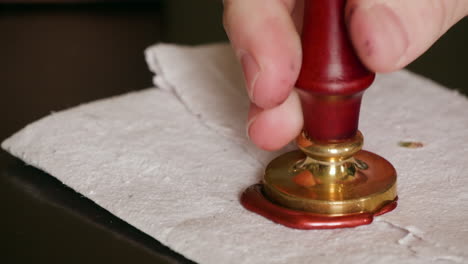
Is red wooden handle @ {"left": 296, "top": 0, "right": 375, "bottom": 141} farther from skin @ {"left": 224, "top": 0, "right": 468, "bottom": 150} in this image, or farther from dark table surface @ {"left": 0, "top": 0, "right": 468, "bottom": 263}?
dark table surface @ {"left": 0, "top": 0, "right": 468, "bottom": 263}

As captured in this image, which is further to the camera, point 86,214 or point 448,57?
point 448,57

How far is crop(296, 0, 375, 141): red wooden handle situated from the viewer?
17.6 inches

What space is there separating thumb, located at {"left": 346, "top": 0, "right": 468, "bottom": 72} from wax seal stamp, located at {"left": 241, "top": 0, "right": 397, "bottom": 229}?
0.05 feet

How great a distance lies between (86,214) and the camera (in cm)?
52

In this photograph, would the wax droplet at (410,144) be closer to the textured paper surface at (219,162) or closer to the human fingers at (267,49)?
the textured paper surface at (219,162)

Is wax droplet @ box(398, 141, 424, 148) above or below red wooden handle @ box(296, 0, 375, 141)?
below

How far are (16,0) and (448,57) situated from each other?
0.58 meters

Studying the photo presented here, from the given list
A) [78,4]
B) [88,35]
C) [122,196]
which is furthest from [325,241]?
[78,4]

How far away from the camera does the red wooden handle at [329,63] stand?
0.45 m

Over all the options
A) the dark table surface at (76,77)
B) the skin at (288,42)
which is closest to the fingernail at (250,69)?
the skin at (288,42)

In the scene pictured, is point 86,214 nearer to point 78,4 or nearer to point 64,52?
point 64,52

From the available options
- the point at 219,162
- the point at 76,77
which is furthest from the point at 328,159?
the point at 76,77

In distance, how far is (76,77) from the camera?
2.81ft

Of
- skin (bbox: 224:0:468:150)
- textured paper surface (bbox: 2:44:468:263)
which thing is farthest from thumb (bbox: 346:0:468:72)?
textured paper surface (bbox: 2:44:468:263)
